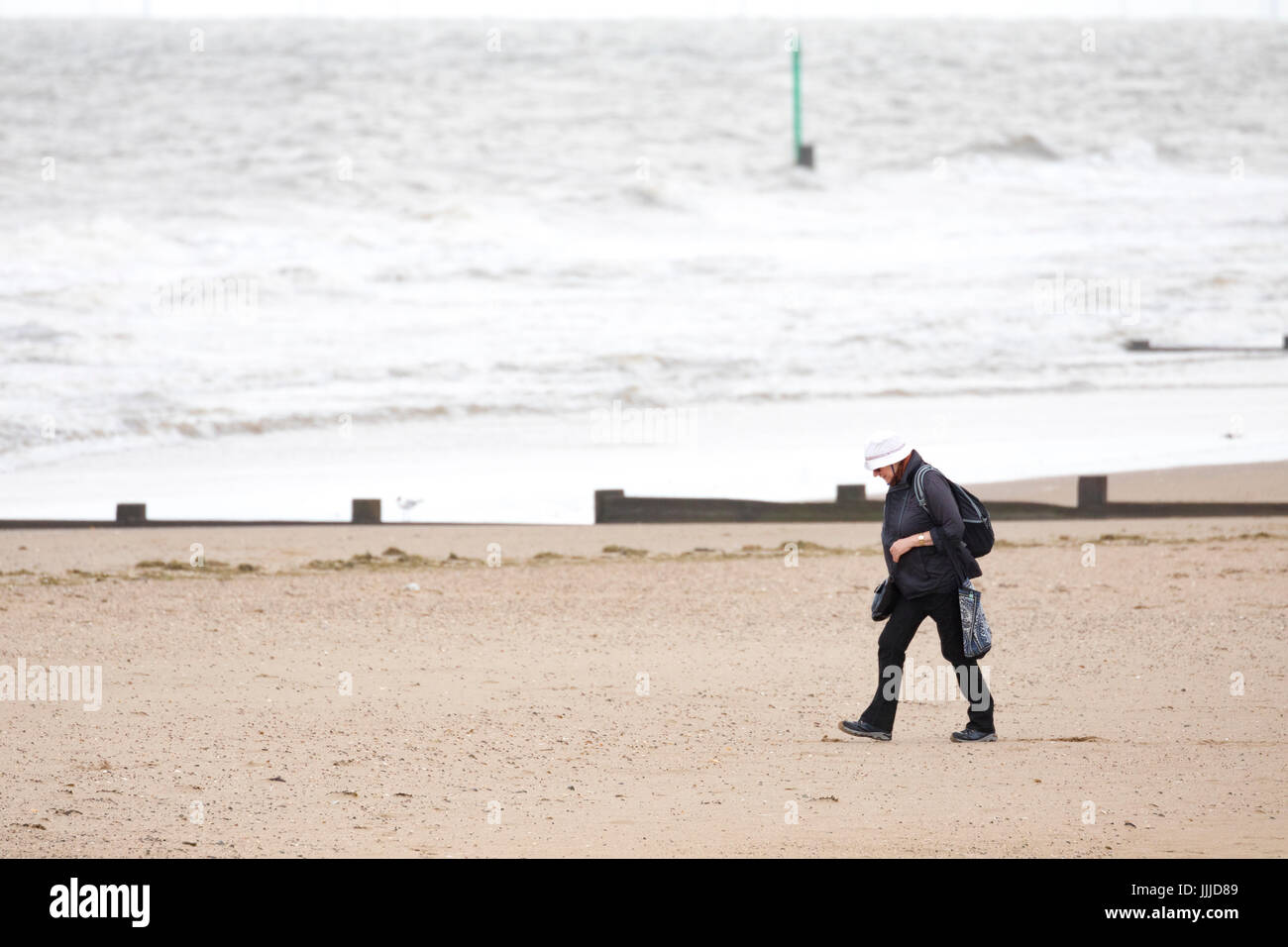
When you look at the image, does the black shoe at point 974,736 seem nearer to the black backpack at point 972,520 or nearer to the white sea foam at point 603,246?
the black backpack at point 972,520

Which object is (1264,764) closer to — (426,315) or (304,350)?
(304,350)

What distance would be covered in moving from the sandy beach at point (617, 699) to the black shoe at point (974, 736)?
57 millimetres

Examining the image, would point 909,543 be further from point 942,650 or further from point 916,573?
point 942,650

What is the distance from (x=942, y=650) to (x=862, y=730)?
1.65 ft

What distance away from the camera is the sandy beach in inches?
209

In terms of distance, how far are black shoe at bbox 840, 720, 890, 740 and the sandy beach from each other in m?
0.08

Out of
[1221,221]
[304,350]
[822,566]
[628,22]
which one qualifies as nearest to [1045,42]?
[628,22]

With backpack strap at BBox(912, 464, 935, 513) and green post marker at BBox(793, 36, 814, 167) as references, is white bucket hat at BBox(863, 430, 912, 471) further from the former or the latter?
green post marker at BBox(793, 36, 814, 167)

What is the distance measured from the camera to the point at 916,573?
6.30 metres

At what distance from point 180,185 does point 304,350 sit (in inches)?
868

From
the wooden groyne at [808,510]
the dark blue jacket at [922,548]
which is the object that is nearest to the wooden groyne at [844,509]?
the wooden groyne at [808,510]

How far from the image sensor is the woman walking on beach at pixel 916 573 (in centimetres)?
618

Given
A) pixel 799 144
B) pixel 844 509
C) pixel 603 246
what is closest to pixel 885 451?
pixel 844 509
